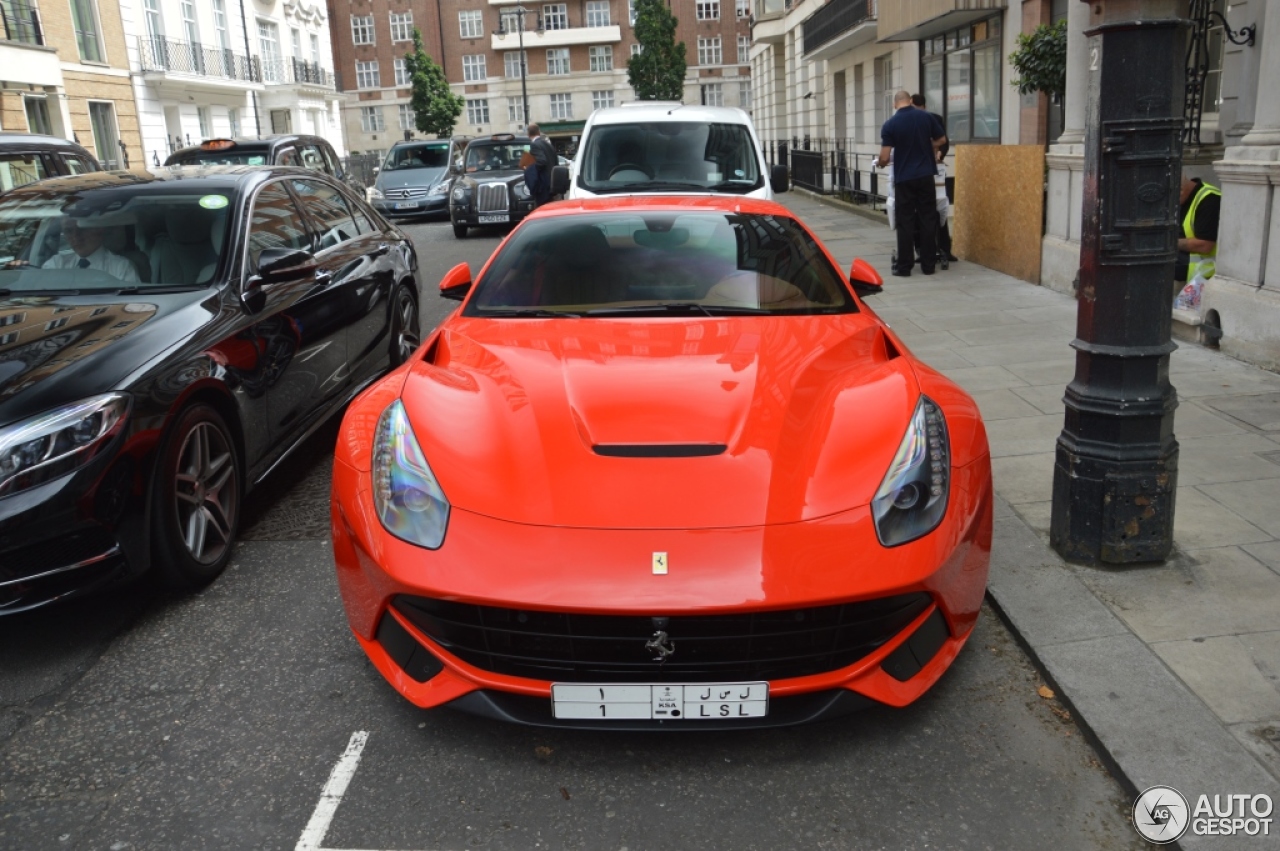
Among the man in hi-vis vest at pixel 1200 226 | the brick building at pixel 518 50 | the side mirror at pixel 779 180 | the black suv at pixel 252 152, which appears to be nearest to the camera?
the man in hi-vis vest at pixel 1200 226

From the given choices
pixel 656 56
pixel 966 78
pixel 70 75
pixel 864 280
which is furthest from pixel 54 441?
pixel 656 56

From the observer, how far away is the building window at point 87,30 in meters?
31.5

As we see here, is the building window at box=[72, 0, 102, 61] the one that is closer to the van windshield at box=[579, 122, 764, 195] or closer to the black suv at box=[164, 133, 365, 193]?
the black suv at box=[164, 133, 365, 193]

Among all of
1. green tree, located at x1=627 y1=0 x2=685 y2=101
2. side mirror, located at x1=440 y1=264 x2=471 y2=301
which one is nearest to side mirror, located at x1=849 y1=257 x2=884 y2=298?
side mirror, located at x1=440 y1=264 x2=471 y2=301

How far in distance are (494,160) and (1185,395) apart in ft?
54.3

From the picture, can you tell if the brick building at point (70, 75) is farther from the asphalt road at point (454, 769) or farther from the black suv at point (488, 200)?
the asphalt road at point (454, 769)

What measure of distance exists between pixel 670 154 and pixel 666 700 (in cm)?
779

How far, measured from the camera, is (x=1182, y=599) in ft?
11.9

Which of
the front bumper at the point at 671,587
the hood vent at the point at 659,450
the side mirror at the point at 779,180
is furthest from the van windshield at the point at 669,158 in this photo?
the front bumper at the point at 671,587

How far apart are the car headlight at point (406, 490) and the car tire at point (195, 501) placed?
40.2 inches

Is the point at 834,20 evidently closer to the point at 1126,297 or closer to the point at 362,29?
the point at 1126,297

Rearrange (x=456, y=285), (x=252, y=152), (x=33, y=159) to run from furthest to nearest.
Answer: (x=252, y=152) < (x=33, y=159) < (x=456, y=285)

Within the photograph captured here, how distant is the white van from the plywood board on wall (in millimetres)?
2534

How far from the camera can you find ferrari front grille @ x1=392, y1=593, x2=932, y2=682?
8.83 ft
